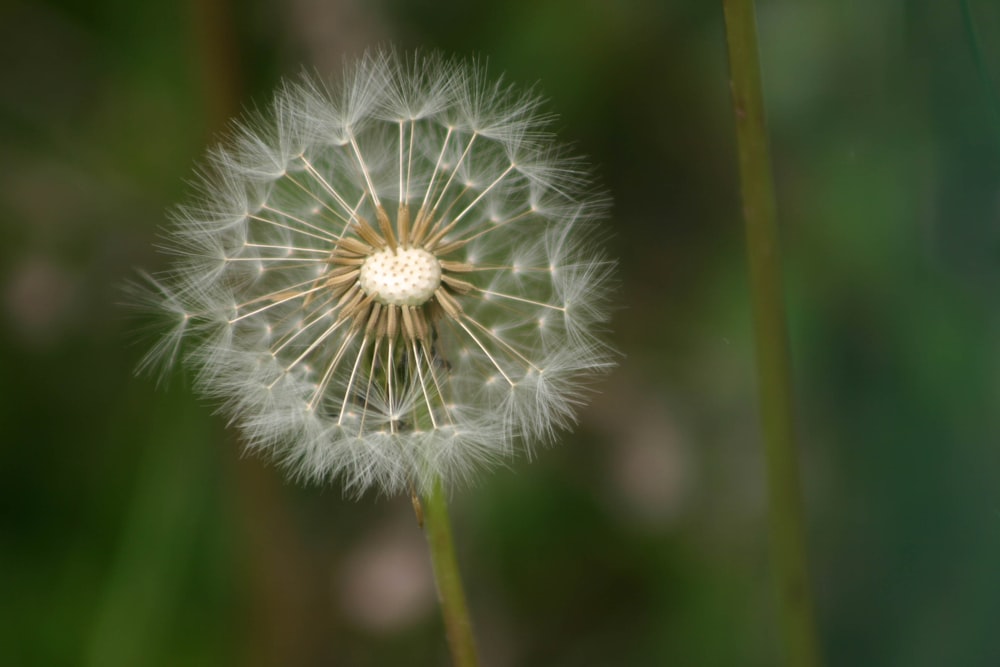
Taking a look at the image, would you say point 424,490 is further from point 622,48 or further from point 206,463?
point 622,48

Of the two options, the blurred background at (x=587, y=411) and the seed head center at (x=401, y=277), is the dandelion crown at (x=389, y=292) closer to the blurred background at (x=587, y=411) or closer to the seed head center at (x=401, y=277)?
the seed head center at (x=401, y=277)

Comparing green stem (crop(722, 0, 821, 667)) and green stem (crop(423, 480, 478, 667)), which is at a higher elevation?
green stem (crop(722, 0, 821, 667))

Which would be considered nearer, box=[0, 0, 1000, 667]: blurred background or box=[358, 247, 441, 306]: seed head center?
box=[358, 247, 441, 306]: seed head center

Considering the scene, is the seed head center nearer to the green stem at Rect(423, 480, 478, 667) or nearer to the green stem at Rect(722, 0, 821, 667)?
the green stem at Rect(423, 480, 478, 667)

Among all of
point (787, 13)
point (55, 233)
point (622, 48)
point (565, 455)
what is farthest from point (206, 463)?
point (787, 13)

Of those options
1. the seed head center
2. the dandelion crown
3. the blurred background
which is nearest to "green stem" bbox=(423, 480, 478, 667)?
the dandelion crown

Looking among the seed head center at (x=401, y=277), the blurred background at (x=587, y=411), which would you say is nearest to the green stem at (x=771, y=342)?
the blurred background at (x=587, y=411)

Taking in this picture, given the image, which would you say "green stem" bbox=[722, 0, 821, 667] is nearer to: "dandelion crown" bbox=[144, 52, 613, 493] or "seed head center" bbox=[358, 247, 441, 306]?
"dandelion crown" bbox=[144, 52, 613, 493]
